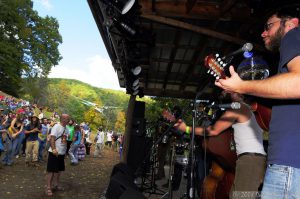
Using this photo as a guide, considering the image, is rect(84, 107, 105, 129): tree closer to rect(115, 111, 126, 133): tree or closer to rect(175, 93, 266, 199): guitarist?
rect(115, 111, 126, 133): tree

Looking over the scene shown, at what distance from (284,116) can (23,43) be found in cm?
5232

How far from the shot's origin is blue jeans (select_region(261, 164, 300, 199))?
2.06 metres

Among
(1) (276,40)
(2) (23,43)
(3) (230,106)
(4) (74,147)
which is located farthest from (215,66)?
(2) (23,43)

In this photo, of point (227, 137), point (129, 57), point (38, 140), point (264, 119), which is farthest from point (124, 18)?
point (38, 140)

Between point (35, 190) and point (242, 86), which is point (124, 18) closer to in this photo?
point (242, 86)

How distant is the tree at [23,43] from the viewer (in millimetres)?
42375

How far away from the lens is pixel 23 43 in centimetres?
4988

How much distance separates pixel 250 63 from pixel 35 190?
7.38 metres

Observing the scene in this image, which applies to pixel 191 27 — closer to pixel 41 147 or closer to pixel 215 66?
pixel 215 66

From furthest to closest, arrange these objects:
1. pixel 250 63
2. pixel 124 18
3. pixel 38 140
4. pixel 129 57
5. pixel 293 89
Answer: pixel 38 140
pixel 129 57
pixel 124 18
pixel 250 63
pixel 293 89

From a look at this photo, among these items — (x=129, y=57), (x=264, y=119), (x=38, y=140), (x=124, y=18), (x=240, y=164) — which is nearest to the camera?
(x=264, y=119)

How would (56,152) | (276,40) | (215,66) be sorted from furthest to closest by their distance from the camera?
1. (56,152)
2. (215,66)
3. (276,40)

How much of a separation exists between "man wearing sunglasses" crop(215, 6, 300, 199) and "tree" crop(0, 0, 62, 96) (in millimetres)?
43169

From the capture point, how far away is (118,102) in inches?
4761
